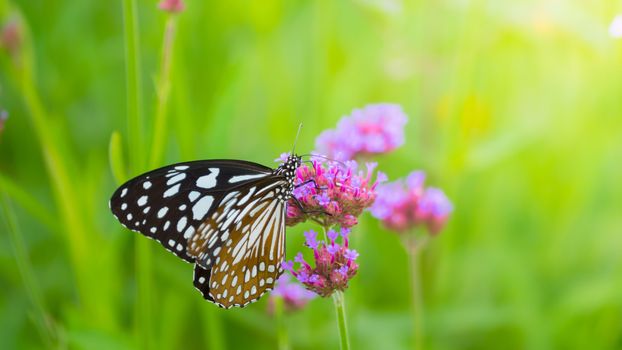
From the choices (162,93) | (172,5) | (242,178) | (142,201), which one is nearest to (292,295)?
(242,178)

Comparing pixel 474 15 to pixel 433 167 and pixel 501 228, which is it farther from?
pixel 501 228

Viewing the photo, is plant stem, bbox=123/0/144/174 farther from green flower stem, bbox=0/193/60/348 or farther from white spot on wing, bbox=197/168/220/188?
green flower stem, bbox=0/193/60/348

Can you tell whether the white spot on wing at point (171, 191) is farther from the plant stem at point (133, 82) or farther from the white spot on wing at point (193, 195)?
the plant stem at point (133, 82)

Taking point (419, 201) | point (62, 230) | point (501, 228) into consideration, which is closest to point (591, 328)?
point (501, 228)

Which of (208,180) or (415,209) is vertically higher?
(415,209)

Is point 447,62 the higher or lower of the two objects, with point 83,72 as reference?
higher

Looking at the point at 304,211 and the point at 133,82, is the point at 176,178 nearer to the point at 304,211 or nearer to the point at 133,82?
the point at 133,82

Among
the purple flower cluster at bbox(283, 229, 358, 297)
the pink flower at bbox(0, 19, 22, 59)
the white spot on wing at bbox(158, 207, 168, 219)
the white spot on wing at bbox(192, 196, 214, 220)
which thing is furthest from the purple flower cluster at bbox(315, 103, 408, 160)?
the pink flower at bbox(0, 19, 22, 59)
